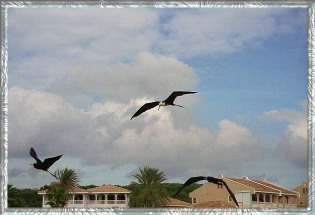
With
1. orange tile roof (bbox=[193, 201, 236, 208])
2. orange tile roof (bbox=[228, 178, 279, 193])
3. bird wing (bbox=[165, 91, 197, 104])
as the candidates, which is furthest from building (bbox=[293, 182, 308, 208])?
bird wing (bbox=[165, 91, 197, 104])

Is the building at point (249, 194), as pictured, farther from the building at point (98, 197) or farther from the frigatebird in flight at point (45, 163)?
the frigatebird in flight at point (45, 163)

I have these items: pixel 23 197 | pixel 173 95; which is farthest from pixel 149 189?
pixel 23 197

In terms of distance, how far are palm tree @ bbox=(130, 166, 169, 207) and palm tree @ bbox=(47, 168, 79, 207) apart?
15.3 inches

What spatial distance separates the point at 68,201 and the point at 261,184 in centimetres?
122

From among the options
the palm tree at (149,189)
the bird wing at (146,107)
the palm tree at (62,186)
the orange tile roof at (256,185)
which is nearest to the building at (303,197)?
the orange tile roof at (256,185)

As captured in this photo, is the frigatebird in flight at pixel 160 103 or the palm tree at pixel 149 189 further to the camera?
the frigatebird in flight at pixel 160 103

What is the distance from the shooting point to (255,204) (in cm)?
304

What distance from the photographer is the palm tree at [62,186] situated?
A: 3.15 meters

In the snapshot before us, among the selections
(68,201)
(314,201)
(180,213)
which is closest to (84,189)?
(68,201)

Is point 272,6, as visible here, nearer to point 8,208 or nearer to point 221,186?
point 221,186

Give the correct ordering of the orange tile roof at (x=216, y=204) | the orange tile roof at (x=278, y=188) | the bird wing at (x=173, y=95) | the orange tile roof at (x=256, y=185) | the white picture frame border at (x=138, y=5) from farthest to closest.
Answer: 1. the bird wing at (x=173, y=95)
2. the orange tile roof at (x=256, y=185)
3. the orange tile roof at (x=278, y=188)
4. the orange tile roof at (x=216, y=204)
5. the white picture frame border at (x=138, y=5)

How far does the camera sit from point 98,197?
127 inches

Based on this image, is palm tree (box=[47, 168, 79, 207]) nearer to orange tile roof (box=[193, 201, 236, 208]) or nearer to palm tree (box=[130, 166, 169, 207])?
palm tree (box=[130, 166, 169, 207])

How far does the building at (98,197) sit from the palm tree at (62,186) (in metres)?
0.03
